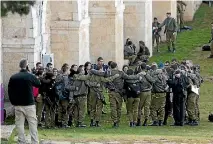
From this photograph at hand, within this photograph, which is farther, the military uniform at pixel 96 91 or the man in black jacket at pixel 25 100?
the military uniform at pixel 96 91

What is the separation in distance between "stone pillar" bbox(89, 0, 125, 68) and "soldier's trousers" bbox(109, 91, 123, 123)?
34.2ft

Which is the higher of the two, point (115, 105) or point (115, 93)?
point (115, 93)

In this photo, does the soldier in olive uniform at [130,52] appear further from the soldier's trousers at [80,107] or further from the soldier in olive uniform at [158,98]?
the soldier's trousers at [80,107]

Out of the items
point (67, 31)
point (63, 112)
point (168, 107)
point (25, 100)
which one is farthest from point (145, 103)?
point (67, 31)

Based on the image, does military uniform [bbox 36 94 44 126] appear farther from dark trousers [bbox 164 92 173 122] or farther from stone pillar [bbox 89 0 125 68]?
stone pillar [bbox 89 0 125 68]

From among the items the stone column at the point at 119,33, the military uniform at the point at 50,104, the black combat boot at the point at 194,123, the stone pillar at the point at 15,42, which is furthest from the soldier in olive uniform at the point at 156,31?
the military uniform at the point at 50,104

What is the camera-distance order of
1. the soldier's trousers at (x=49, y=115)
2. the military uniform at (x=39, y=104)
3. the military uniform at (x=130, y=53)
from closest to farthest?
the military uniform at (x=39, y=104) < the soldier's trousers at (x=49, y=115) < the military uniform at (x=130, y=53)

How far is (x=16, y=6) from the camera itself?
1397 centimetres

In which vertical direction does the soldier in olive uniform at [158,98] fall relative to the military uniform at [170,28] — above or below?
below

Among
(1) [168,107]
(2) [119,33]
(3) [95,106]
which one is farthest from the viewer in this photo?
(2) [119,33]

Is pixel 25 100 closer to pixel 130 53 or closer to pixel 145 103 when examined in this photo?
pixel 145 103

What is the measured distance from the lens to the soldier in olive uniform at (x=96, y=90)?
72.8ft

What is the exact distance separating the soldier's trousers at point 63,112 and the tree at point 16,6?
8243mm

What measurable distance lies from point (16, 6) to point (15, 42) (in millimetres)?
11232
